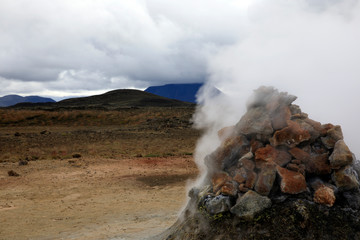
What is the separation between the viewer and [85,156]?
82.1ft

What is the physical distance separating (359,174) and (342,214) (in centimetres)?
138

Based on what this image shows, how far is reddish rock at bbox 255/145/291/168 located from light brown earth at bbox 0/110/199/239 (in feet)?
15.0

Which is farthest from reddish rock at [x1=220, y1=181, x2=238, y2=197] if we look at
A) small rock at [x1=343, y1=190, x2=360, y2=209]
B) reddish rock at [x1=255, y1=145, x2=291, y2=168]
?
small rock at [x1=343, y1=190, x2=360, y2=209]

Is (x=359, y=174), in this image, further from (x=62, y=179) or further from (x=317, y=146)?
(x=62, y=179)

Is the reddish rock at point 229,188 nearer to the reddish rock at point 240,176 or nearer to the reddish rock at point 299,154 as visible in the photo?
the reddish rock at point 240,176

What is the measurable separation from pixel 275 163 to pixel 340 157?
1461mm

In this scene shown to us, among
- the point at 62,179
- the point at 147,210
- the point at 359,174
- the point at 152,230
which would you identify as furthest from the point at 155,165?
the point at 359,174

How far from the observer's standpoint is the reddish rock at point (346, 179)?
6.73 m

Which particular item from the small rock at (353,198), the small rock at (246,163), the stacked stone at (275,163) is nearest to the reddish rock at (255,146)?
the stacked stone at (275,163)

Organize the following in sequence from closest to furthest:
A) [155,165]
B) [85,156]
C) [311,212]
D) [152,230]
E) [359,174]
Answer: [311,212]
[359,174]
[152,230]
[155,165]
[85,156]

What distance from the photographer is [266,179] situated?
693 cm

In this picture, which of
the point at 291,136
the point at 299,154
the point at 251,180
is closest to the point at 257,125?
the point at 291,136

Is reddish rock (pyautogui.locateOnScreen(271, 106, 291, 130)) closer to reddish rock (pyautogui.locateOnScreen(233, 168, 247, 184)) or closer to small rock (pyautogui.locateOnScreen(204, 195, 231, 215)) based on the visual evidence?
reddish rock (pyautogui.locateOnScreen(233, 168, 247, 184))

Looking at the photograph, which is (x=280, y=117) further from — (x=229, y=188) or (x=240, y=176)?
(x=229, y=188)
